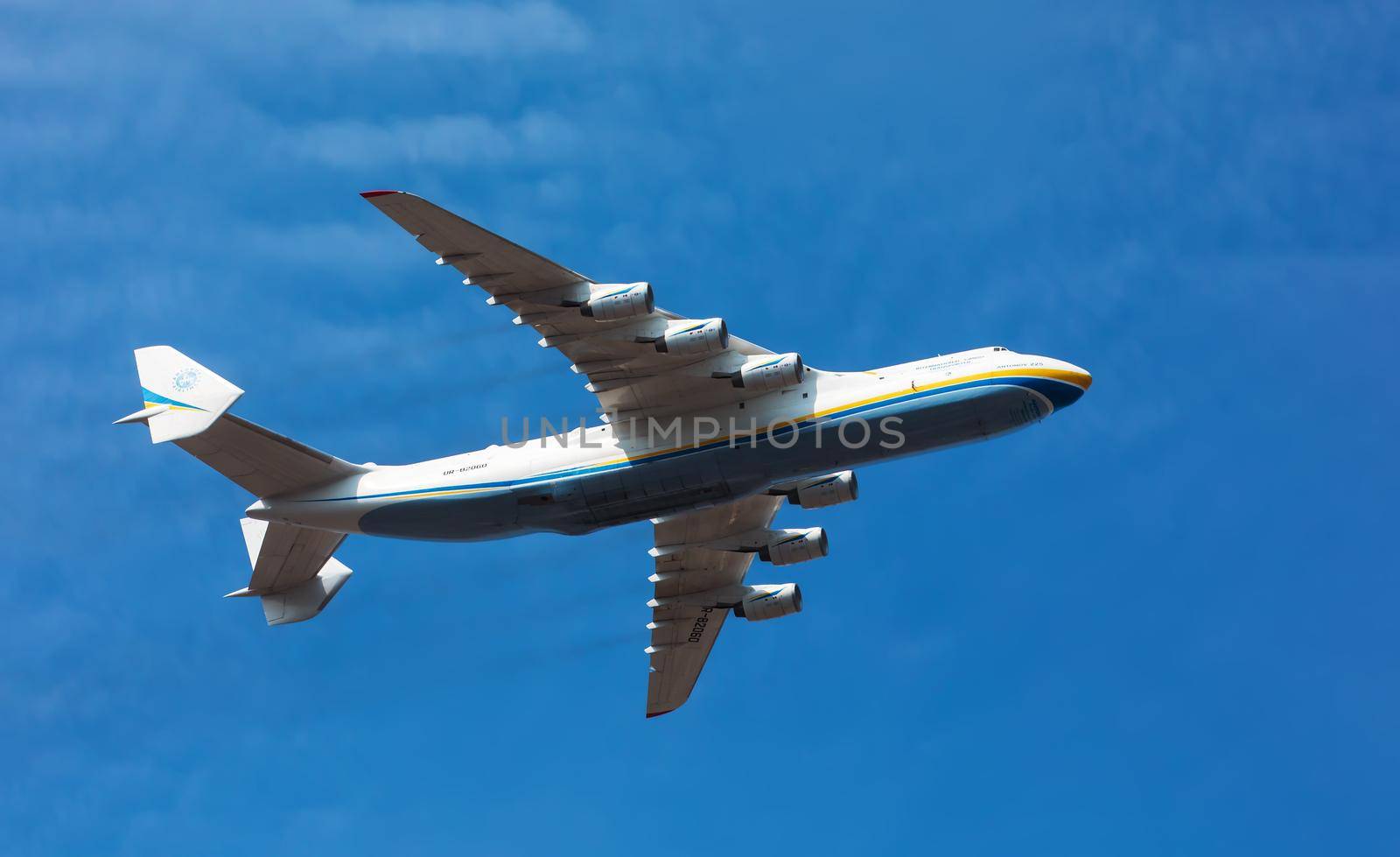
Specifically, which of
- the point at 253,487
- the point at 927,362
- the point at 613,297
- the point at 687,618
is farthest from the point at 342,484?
the point at 927,362

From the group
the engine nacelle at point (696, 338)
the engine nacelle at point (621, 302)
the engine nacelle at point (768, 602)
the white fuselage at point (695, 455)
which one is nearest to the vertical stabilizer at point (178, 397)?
the white fuselage at point (695, 455)

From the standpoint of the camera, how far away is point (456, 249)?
88.3ft

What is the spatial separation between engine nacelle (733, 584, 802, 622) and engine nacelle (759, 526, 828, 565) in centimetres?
120

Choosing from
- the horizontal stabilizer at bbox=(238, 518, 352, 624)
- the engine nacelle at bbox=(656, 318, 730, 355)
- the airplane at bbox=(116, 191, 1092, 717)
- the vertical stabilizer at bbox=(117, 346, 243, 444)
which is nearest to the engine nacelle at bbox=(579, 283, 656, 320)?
the airplane at bbox=(116, 191, 1092, 717)

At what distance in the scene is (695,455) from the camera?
28938 mm

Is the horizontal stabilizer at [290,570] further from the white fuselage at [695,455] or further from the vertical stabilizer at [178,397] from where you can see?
the vertical stabilizer at [178,397]

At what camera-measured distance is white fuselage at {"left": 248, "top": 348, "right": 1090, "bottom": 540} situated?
93.1 ft

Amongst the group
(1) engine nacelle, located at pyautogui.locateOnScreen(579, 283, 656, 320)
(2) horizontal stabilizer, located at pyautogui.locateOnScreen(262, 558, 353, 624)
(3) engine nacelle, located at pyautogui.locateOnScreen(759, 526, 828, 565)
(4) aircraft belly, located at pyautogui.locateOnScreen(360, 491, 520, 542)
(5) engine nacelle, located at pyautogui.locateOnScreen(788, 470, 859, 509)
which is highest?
(1) engine nacelle, located at pyautogui.locateOnScreen(579, 283, 656, 320)

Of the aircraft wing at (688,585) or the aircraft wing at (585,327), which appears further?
the aircraft wing at (688,585)

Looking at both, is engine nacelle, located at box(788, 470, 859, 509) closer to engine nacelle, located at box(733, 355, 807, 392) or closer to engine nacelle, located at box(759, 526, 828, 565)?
engine nacelle, located at box(759, 526, 828, 565)

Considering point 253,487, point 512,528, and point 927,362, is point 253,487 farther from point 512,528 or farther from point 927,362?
point 927,362

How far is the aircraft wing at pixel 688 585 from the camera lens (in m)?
33.8

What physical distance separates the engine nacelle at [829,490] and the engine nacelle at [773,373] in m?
4.20

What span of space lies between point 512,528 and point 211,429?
5653 millimetres
